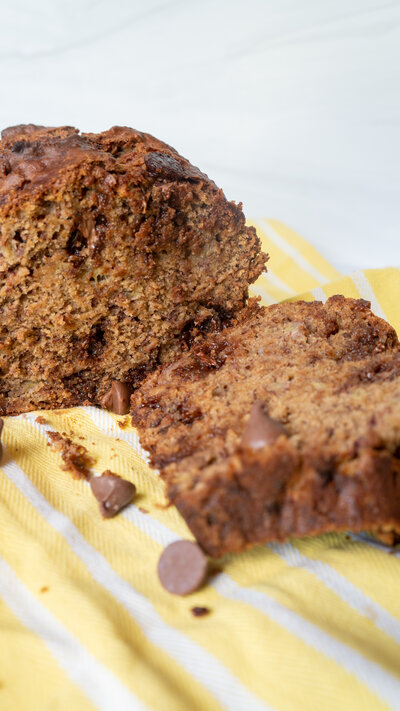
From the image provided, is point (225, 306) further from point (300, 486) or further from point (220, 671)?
point (220, 671)

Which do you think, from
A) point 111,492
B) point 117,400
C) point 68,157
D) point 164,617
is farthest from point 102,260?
point 164,617

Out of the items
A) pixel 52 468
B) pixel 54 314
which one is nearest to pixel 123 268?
pixel 54 314

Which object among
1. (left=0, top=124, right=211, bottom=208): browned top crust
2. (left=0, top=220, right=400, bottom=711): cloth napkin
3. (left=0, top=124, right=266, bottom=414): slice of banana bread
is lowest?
(left=0, top=220, right=400, bottom=711): cloth napkin

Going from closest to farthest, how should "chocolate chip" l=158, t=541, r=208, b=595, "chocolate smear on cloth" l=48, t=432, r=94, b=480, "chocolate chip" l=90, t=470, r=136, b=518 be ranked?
"chocolate chip" l=158, t=541, r=208, b=595
"chocolate chip" l=90, t=470, r=136, b=518
"chocolate smear on cloth" l=48, t=432, r=94, b=480

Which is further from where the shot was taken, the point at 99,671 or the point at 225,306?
the point at 225,306

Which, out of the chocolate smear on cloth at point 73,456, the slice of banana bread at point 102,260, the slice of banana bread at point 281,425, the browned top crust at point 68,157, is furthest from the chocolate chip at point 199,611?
the browned top crust at point 68,157

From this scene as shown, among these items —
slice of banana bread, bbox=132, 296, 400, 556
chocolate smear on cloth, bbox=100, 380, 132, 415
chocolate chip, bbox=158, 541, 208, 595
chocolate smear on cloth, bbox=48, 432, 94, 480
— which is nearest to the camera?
slice of banana bread, bbox=132, 296, 400, 556

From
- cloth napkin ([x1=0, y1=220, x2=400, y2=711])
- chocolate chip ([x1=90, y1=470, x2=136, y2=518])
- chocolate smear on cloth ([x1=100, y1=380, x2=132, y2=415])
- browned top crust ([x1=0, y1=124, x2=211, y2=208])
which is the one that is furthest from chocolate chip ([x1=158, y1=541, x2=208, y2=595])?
browned top crust ([x1=0, y1=124, x2=211, y2=208])

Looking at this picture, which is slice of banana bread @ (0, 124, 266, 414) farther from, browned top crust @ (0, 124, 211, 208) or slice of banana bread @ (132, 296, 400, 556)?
slice of banana bread @ (132, 296, 400, 556)
